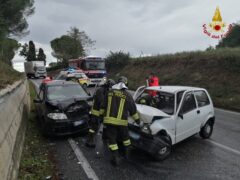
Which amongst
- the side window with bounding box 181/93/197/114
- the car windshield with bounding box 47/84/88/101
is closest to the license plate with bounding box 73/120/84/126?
the car windshield with bounding box 47/84/88/101

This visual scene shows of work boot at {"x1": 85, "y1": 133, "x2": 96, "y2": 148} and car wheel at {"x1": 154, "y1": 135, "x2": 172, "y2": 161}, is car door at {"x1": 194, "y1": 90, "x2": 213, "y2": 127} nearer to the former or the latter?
car wheel at {"x1": 154, "y1": 135, "x2": 172, "y2": 161}

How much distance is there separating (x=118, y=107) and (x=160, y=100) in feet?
5.69

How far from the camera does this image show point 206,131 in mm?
7266

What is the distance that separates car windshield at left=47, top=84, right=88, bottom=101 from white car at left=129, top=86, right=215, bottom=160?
262 centimetres

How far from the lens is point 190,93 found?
6684 mm

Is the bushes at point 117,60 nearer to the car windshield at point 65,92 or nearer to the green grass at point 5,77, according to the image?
the green grass at point 5,77

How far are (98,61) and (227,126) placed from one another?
1919 centimetres

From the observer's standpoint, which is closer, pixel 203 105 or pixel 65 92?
pixel 203 105

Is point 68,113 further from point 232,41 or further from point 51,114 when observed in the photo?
point 232,41

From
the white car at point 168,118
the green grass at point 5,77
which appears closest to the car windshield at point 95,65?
the green grass at point 5,77

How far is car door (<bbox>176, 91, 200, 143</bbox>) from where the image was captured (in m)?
6.06

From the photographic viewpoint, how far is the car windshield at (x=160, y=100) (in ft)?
20.6

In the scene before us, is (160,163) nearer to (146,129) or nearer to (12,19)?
(146,129)

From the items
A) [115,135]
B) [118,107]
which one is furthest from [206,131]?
[118,107]
